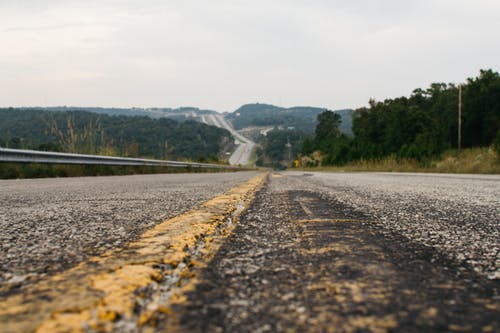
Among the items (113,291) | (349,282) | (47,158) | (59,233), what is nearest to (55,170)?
(47,158)

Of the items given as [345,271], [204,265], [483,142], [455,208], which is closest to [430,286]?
[345,271]

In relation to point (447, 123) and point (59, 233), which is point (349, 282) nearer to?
point (59, 233)

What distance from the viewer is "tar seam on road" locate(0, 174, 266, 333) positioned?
762 millimetres

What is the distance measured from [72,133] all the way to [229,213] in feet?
33.3

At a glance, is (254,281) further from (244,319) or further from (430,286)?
(430,286)

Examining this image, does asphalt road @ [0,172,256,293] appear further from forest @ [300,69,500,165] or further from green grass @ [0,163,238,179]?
forest @ [300,69,500,165]

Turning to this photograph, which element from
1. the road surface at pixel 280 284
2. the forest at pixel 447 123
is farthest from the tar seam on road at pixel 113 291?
the forest at pixel 447 123

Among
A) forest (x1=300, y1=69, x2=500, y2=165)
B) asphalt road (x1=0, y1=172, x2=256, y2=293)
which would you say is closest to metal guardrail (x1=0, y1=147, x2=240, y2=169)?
asphalt road (x1=0, y1=172, x2=256, y2=293)

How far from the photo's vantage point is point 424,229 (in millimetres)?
2000

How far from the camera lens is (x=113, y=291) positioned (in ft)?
Result: 3.01

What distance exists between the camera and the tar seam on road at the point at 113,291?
30.0 inches

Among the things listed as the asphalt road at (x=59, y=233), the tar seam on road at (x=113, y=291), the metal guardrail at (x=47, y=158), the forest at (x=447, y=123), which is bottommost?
the asphalt road at (x=59, y=233)

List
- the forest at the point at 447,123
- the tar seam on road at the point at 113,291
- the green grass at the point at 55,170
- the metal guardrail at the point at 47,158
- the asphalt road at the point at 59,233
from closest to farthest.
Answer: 1. the tar seam on road at the point at 113,291
2. the asphalt road at the point at 59,233
3. the metal guardrail at the point at 47,158
4. the green grass at the point at 55,170
5. the forest at the point at 447,123

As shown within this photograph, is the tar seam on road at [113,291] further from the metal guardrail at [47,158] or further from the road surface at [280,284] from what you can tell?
the metal guardrail at [47,158]
